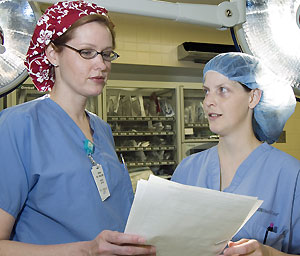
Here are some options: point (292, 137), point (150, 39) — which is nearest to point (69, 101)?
point (150, 39)

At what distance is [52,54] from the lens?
45.8 inches

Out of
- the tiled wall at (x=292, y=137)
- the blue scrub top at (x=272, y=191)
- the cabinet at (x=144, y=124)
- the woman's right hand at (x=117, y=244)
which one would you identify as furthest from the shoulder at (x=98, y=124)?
the tiled wall at (x=292, y=137)

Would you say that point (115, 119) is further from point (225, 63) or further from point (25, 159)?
point (25, 159)

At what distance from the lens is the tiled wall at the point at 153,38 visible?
3.98 meters

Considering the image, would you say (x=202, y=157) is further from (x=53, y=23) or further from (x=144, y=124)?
(x=144, y=124)

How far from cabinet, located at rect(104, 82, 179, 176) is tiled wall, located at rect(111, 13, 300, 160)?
12.8 inches

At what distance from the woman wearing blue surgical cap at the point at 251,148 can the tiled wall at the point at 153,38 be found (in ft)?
8.43

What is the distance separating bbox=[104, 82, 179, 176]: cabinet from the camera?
4085 millimetres

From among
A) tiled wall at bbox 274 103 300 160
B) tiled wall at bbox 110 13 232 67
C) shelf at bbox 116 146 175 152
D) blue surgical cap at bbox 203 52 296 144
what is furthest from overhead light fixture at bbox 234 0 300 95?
tiled wall at bbox 274 103 300 160

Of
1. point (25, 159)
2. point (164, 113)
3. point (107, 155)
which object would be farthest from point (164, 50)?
point (25, 159)

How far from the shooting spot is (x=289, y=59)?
1.02 meters

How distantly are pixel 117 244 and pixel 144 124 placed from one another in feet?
11.9

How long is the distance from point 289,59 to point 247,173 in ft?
1.74

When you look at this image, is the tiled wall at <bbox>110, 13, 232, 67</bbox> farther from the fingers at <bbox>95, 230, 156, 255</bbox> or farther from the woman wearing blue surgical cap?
the fingers at <bbox>95, 230, 156, 255</bbox>
